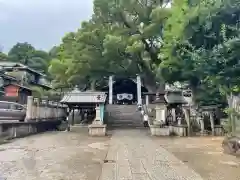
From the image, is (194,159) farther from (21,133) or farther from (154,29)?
(154,29)

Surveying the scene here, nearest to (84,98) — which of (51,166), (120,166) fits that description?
(51,166)

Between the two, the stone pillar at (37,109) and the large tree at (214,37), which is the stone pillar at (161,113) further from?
the stone pillar at (37,109)

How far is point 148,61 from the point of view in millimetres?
27141

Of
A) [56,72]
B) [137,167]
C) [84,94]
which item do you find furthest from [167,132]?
[56,72]

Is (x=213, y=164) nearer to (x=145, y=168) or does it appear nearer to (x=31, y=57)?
(x=145, y=168)

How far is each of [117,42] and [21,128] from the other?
1142 cm

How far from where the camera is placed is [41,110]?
20.7 metres

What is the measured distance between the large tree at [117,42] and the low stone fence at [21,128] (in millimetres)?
7133

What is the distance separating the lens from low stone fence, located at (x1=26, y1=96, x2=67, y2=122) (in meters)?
18.3

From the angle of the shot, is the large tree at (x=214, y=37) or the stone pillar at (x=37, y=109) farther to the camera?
the stone pillar at (x=37, y=109)

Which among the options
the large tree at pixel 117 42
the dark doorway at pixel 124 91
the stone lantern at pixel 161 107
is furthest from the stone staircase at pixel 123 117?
the dark doorway at pixel 124 91

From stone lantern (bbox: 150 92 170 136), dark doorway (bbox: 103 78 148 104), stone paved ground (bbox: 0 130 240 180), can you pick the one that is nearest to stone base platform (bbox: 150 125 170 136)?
stone lantern (bbox: 150 92 170 136)

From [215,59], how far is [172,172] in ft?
15.9

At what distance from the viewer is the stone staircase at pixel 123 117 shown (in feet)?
80.4
